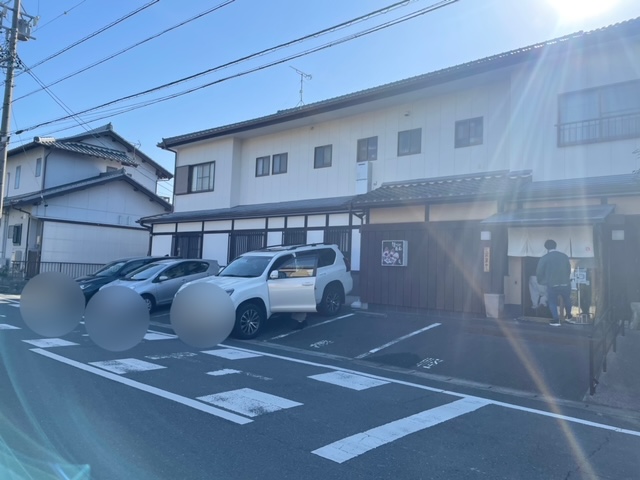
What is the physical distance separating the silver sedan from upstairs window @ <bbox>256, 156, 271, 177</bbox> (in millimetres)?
5729

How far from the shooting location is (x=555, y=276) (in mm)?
9641

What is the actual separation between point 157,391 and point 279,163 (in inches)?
537

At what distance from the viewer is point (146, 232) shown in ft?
92.5

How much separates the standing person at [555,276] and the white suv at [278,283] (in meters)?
4.80

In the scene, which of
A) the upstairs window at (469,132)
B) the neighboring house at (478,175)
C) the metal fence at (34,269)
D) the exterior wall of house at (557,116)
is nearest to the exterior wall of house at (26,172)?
the metal fence at (34,269)

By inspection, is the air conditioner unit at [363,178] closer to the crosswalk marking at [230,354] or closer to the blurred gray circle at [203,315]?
the blurred gray circle at [203,315]

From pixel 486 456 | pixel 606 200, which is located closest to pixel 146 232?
pixel 606 200

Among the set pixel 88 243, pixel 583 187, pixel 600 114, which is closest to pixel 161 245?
pixel 88 243

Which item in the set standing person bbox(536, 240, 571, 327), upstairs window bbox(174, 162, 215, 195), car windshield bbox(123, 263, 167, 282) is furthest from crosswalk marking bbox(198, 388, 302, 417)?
upstairs window bbox(174, 162, 215, 195)

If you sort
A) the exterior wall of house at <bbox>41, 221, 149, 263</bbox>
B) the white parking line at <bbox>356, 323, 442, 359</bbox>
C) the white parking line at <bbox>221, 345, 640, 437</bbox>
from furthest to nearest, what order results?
the exterior wall of house at <bbox>41, 221, 149, 263</bbox> < the white parking line at <bbox>356, 323, 442, 359</bbox> < the white parking line at <bbox>221, 345, 640, 437</bbox>

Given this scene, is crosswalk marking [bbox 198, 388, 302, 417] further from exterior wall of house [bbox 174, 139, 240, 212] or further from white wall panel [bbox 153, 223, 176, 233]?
white wall panel [bbox 153, 223, 176, 233]

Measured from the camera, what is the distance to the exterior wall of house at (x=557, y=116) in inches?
432

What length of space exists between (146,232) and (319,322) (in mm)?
19466

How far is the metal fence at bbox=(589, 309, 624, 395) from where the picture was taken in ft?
21.4
